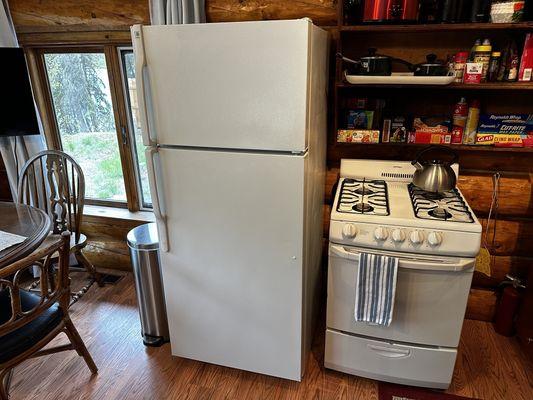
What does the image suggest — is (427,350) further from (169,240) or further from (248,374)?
(169,240)

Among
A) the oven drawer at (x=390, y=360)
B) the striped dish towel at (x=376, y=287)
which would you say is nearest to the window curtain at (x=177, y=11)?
the striped dish towel at (x=376, y=287)

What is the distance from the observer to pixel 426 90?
1978 mm

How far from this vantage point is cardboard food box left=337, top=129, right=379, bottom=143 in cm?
198

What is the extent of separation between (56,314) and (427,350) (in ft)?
5.65

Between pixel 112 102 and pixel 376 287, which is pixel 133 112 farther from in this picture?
pixel 376 287

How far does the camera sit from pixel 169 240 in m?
1.77

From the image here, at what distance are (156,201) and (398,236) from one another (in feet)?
3.46

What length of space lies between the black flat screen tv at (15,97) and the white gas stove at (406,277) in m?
2.08

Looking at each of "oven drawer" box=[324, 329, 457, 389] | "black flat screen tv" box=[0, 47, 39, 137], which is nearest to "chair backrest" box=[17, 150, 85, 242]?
"black flat screen tv" box=[0, 47, 39, 137]

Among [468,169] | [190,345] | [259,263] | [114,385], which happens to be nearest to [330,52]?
[468,169]

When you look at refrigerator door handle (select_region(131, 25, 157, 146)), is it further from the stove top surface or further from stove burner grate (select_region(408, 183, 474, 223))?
stove burner grate (select_region(408, 183, 474, 223))

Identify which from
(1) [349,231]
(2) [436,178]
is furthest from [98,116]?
(2) [436,178]

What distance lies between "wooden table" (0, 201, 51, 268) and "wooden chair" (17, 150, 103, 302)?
1.03ft

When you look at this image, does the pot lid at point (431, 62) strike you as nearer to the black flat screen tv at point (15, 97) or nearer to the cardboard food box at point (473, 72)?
the cardboard food box at point (473, 72)
